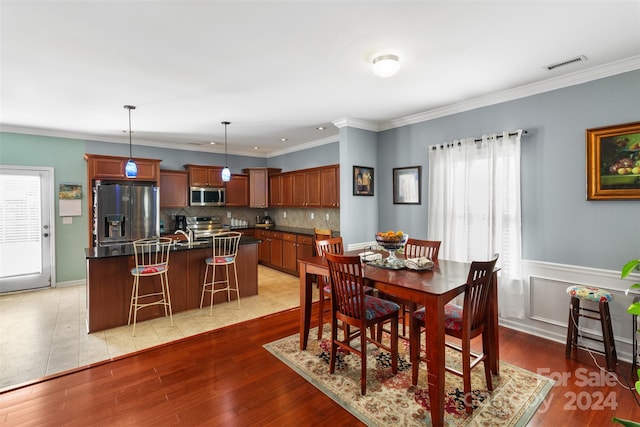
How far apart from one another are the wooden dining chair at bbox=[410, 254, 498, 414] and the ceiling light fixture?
5.73ft

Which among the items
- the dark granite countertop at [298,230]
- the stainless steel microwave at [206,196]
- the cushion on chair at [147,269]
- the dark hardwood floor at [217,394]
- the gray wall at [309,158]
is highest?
the gray wall at [309,158]

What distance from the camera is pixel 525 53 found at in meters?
2.56

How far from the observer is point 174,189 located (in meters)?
6.19

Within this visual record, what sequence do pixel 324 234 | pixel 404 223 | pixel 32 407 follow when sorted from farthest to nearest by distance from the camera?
pixel 324 234 → pixel 404 223 → pixel 32 407

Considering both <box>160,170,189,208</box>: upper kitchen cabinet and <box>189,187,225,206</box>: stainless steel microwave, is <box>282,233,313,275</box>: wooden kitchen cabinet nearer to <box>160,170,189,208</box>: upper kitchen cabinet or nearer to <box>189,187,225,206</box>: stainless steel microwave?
<box>189,187,225,206</box>: stainless steel microwave

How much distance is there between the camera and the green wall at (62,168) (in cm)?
488

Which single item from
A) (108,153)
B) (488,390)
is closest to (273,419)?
(488,390)

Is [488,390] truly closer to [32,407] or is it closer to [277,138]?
[32,407]

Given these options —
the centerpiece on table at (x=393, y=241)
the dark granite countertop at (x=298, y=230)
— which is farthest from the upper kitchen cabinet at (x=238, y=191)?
the centerpiece on table at (x=393, y=241)

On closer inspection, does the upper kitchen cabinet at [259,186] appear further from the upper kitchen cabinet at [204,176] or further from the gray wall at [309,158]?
the upper kitchen cabinet at [204,176]

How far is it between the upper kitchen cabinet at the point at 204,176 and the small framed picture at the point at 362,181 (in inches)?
139

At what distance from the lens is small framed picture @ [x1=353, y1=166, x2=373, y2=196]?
464cm

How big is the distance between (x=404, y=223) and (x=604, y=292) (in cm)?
234

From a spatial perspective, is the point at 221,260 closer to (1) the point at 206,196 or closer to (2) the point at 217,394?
(2) the point at 217,394
